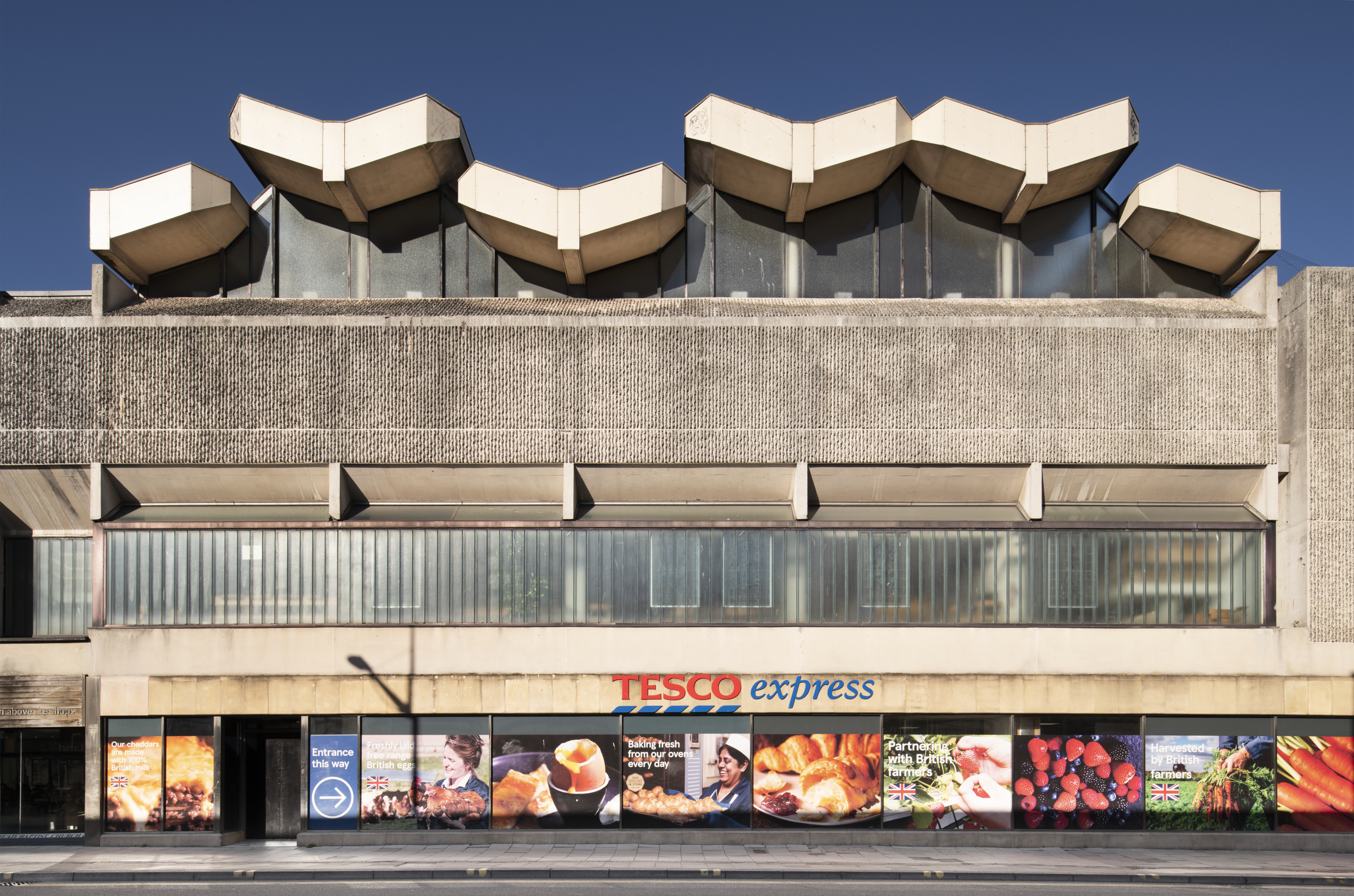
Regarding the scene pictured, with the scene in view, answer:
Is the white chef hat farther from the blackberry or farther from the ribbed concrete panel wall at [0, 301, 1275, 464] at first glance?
the blackberry

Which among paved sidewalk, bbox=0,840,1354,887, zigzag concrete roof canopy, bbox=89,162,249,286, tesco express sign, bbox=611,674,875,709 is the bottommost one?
paved sidewalk, bbox=0,840,1354,887

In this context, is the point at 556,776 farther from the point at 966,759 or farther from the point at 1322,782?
the point at 1322,782

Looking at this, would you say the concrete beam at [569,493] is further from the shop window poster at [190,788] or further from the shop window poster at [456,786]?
the shop window poster at [190,788]

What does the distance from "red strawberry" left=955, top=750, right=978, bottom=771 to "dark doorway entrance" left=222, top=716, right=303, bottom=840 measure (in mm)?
12944

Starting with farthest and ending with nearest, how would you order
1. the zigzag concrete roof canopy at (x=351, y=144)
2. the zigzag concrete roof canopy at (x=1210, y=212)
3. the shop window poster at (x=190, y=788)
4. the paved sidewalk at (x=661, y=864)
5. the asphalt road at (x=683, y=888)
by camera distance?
the zigzag concrete roof canopy at (x=1210, y=212) → the zigzag concrete roof canopy at (x=351, y=144) → the shop window poster at (x=190, y=788) → the paved sidewalk at (x=661, y=864) → the asphalt road at (x=683, y=888)

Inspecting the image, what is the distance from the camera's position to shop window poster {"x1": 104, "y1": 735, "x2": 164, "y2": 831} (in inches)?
658

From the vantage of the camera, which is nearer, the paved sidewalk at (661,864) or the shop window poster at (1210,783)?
the paved sidewalk at (661,864)

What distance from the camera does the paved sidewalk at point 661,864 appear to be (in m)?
14.4

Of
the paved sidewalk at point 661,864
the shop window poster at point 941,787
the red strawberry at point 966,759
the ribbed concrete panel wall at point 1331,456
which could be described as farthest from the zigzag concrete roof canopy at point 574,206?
the ribbed concrete panel wall at point 1331,456

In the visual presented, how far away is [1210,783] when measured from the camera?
16.8m

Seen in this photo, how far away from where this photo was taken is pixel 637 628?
16.8 m

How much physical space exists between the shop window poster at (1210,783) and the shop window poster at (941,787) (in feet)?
9.52

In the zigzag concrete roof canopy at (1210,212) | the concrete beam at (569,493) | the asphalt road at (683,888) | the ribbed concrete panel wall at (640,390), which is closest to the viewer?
the asphalt road at (683,888)

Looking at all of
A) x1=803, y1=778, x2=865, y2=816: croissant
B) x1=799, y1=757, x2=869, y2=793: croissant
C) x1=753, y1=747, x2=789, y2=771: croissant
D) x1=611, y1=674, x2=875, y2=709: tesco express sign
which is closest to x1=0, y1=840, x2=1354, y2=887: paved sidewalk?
x1=803, y1=778, x2=865, y2=816: croissant
